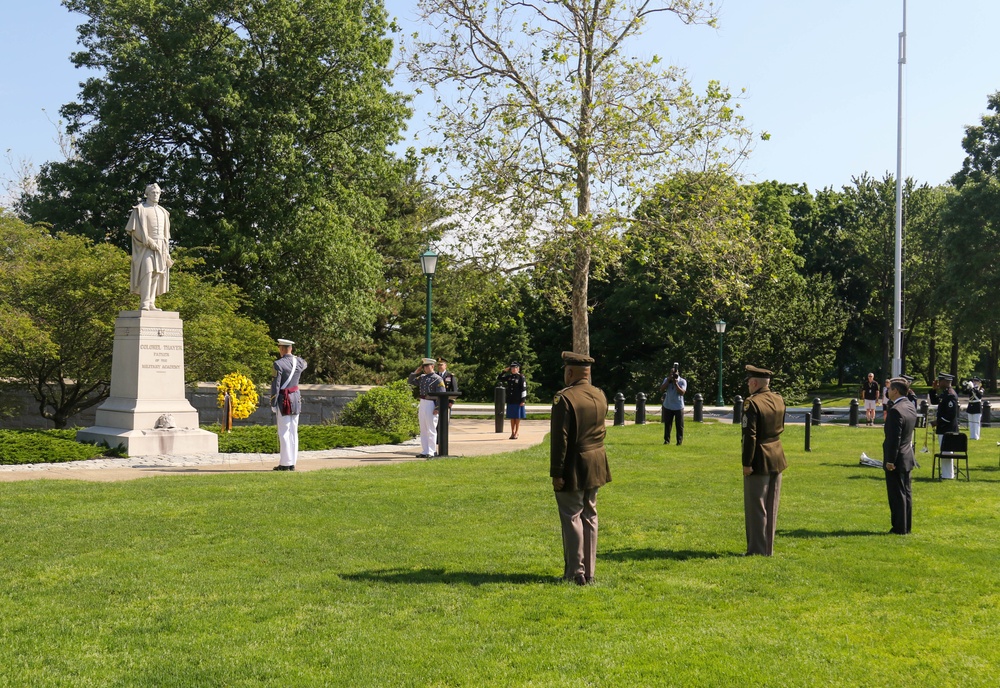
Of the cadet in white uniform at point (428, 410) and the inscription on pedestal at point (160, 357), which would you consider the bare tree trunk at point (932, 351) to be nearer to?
the cadet in white uniform at point (428, 410)

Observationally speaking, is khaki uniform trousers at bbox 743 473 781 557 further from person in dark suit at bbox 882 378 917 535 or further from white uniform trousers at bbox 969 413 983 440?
white uniform trousers at bbox 969 413 983 440

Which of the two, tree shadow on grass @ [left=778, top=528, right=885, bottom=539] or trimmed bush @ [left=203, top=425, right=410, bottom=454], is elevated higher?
trimmed bush @ [left=203, top=425, right=410, bottom=454]

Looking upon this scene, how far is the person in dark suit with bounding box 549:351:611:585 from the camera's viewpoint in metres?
7.92

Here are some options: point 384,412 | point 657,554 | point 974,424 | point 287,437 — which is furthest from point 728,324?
point 657,554

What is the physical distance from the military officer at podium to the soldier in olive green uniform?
813cm

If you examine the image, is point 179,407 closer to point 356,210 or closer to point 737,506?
point 737,506

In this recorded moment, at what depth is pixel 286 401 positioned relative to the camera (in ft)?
50.4

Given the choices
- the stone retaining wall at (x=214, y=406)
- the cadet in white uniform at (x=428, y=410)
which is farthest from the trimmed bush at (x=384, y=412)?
the cadet in white uniform at (x=428, y=410)

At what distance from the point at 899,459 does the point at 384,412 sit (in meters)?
13.4

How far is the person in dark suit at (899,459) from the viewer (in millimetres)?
10438

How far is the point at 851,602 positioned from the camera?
7.54 meters

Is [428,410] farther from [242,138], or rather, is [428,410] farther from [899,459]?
[242,138]

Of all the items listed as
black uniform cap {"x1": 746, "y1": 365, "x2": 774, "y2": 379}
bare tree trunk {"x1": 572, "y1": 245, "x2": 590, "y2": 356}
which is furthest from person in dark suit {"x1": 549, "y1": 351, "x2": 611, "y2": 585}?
bare tree trunk {"x1": 572, "y1": 245, "x2": 590, "y2": 356}

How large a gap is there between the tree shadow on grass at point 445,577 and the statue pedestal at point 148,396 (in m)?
10.4
